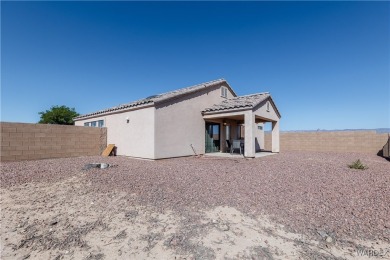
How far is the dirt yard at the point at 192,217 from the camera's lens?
2.96 meters

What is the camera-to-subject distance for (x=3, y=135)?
9.66 meters

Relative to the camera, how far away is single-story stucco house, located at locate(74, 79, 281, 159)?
1135 centimetres

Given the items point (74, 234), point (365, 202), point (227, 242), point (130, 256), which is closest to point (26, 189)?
point (74, 234)

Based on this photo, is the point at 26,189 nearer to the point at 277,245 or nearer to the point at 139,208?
the point at 139,208

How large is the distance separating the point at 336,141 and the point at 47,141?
2261 cm

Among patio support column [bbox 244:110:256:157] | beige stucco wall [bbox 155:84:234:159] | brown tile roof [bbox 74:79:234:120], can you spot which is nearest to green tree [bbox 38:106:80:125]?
brown tile roof [bbox 74:79:234:120]

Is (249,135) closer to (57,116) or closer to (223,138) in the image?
(223,138)

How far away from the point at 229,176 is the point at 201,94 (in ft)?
26.7

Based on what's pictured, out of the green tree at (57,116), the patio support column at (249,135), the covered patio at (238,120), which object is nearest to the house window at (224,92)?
the covered patio at (238,120)

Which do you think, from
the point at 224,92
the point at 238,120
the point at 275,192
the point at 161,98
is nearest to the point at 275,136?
the point at 238,120

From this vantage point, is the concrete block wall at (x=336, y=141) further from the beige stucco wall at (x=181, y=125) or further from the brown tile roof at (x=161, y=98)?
the beige stucco wall at (x=181, y=125)

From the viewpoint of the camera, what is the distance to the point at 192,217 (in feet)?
13.1

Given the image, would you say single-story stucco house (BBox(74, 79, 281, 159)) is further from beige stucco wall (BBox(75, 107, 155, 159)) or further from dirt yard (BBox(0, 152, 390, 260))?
dirt yard (BBox(0, 152, 390, 260))

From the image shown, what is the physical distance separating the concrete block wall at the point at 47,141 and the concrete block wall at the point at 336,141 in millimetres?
17825
